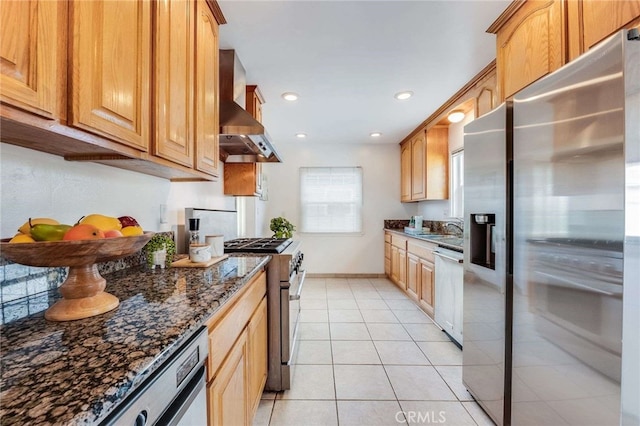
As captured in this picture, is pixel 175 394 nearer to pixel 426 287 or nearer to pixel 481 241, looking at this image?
pixel 481 241

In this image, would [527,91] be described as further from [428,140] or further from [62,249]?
[428,140]

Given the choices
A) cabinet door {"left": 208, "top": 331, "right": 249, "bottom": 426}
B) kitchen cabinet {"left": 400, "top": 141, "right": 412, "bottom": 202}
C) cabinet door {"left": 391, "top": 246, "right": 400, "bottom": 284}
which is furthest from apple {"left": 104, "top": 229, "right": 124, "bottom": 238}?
kitchen cabinet {"left": 400, "top": 141, "right": 412, "bottom": 202}

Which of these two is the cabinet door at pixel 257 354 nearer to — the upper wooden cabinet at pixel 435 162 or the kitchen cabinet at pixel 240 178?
the kitchen cabinet at pixel 240 178

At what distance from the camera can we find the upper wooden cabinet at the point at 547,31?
1086 millimetres

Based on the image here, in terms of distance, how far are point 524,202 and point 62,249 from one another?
1.71 meters

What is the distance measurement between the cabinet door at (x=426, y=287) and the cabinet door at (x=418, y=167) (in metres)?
1.17

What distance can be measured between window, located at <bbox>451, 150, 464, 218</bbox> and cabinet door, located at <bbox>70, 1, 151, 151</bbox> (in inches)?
139

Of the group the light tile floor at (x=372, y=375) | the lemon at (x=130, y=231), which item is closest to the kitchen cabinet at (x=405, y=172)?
the light tile floor at (x=372, y=375)

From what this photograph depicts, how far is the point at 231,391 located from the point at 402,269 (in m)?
3.24

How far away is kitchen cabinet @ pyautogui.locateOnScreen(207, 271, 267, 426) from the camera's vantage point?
0.93m

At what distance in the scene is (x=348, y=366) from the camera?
209 centimetres

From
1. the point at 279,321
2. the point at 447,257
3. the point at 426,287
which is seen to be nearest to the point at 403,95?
the point at 447,257

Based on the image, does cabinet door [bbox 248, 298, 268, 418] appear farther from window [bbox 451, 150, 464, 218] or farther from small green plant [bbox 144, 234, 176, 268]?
window [bbox 451, 150, 464, 218]

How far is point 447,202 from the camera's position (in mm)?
3840
